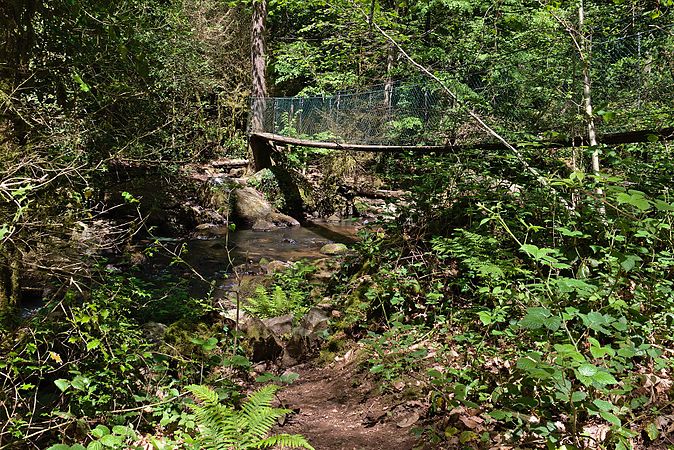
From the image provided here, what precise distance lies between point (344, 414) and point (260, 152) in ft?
36.0

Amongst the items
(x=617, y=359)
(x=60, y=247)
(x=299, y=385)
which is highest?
(x=60, y=247)

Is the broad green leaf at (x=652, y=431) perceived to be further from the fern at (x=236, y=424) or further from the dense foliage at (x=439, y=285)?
the fern at (x=236, y=424)

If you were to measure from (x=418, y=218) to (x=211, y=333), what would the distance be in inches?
81.4

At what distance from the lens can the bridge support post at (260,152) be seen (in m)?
12.8

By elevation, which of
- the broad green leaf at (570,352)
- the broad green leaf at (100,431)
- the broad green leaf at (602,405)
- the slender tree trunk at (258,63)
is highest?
the slender tree trunk at (258,63)

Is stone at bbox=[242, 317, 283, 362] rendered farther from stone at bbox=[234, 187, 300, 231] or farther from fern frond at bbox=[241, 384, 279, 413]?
stone at bbox=[234, 187, 300, 231]

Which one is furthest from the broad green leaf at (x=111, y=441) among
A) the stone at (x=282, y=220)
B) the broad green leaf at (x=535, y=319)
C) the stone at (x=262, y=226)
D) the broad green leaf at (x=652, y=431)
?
the stone at (x=282, y=220)

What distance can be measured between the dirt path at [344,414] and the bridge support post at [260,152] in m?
10.1

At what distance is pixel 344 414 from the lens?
2.71 metres

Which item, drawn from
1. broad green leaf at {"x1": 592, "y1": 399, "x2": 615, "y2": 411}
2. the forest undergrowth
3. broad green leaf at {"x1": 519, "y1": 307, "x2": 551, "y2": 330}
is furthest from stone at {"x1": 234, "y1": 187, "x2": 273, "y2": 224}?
broad green leaf at {"x1": 592, "y1": 399, "x2": 615, "y2": 411}

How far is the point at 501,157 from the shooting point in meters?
4.07

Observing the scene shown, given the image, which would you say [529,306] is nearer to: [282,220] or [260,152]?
[282,220]

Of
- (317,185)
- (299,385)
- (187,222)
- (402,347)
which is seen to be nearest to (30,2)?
(299,385)

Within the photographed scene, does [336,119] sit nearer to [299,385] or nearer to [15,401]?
[299,385]
